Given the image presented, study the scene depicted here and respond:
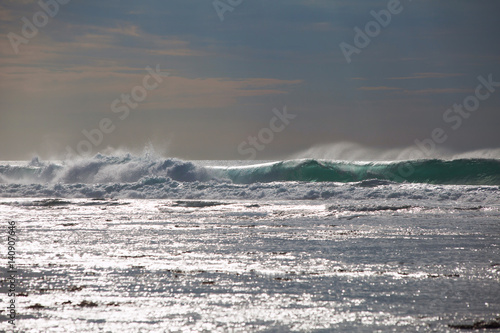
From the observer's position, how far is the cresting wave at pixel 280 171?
1553 inches

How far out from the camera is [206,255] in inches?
496

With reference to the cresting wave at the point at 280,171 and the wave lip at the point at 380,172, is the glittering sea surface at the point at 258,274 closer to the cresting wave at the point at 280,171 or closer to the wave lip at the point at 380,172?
the wave lip at the point at 380,172

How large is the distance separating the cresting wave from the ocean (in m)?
12.5

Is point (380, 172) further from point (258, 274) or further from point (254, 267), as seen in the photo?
point (258, 274)

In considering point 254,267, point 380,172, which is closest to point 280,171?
point 380,172

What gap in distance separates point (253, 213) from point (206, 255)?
10.6 metres

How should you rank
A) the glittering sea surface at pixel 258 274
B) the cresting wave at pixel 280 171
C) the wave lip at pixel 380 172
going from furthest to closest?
the cresting wave at pixel 280 171 < the wave lip at pixel 380 172 < the glittering sea surface at pixel 258 274

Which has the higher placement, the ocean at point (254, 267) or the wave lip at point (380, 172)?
the wave lip at point (380, 172)

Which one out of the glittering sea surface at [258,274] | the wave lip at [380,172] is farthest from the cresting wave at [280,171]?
the glittering sea surface at [258,274]

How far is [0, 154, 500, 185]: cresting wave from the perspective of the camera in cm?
3944

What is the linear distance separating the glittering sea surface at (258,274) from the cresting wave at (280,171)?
20.9 meters

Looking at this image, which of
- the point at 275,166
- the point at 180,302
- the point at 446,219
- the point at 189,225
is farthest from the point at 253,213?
the point at 275,166

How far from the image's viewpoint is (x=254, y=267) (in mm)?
11086

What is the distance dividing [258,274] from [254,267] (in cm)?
69
